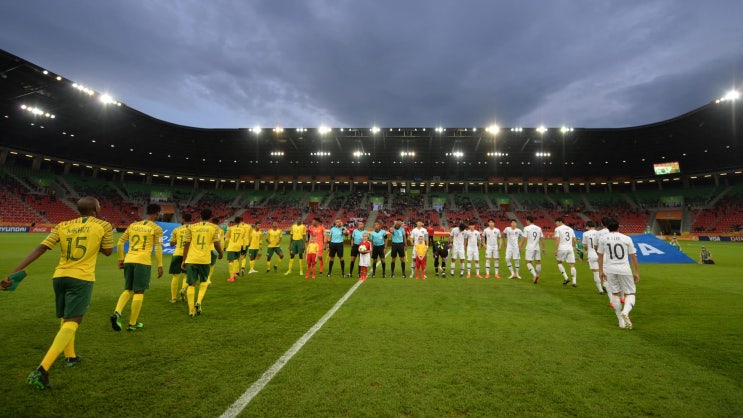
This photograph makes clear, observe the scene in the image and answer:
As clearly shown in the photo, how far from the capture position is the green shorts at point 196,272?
5957mm

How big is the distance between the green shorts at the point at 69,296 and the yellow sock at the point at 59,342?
13 centimetres

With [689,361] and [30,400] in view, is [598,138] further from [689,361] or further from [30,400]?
[30,400]

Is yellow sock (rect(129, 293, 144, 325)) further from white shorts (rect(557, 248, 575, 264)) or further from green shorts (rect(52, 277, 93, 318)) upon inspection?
white shorts (rect(557, 248, 575, 264))

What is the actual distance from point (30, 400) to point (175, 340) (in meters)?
1.68

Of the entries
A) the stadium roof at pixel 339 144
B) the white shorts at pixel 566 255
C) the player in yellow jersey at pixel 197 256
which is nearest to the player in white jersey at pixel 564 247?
the white shorts at pixel 566 255

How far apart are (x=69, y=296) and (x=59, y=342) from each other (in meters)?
0.52

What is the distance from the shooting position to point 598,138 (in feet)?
142

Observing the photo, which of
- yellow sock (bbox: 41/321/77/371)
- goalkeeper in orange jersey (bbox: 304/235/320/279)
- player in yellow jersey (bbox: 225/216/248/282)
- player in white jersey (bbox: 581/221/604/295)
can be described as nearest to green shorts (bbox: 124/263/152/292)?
yellow sock (bbox: 41/321/77/371)

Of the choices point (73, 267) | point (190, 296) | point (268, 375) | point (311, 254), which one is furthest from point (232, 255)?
Answer: point (268, 375)

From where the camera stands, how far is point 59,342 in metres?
3.45

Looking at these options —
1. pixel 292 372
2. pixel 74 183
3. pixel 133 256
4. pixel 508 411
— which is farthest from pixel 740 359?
pixel 74 183

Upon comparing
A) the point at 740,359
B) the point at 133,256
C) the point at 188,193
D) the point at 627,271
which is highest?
the point at 188,193

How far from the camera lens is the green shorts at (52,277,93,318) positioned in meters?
3.64

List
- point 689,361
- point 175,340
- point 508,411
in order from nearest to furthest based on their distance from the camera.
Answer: point 508,411 < point 689,361 < point 175,340
